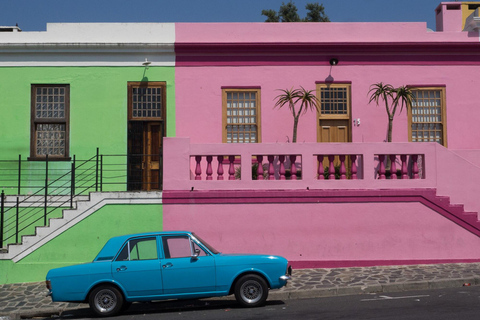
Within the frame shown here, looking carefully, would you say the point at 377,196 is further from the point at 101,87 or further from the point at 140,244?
the point at 101,87

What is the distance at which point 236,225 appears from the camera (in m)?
14.5

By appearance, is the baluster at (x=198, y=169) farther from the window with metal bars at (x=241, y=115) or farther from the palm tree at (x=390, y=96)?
the palm tree at (x=390, y=96)

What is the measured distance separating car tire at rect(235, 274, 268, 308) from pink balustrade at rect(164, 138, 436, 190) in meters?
3.87

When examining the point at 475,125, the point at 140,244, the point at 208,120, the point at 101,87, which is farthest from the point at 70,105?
the point at 475,125

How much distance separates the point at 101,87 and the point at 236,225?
559 cm

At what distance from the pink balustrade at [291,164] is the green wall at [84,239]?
34.0 inches

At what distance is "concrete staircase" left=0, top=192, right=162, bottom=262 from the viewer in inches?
555

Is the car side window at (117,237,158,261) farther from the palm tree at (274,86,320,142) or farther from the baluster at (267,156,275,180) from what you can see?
the palm tree at (274,86,320,142)

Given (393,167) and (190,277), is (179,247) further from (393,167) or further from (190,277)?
(393,167)

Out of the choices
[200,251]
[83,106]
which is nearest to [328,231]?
[200,251]

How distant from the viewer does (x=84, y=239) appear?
1435 cm

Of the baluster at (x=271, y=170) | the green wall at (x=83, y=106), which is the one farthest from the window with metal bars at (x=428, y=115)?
the green wall at (x=83, y=106)

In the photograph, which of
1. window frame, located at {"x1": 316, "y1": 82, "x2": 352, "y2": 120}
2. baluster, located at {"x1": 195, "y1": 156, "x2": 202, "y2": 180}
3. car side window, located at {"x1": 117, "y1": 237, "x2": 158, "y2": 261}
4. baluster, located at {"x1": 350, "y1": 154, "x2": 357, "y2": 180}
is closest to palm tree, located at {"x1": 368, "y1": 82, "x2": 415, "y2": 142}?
window frame, located at {"x1": 316, "y1": 82, "x2": 352, "y2": 120}

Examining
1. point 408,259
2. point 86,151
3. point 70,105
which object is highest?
point 70,105
